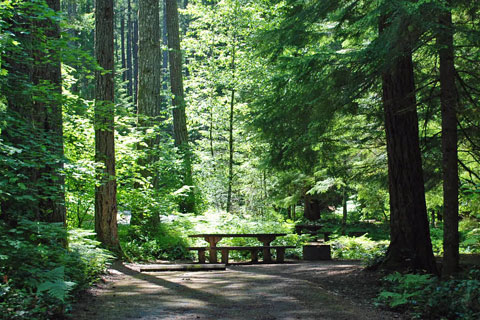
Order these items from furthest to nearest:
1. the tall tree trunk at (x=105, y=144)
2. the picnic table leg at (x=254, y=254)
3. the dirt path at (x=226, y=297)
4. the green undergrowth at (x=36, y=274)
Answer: the picnic table leg at (x=254, y=254)
the tall tree trunk at (x=105, y=144)
the dirt path at (x=226, y=297)
the green undergrowth at (x=36, y=274)

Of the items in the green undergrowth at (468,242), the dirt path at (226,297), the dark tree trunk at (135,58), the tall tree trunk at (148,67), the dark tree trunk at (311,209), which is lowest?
the dirt path at (226,297)

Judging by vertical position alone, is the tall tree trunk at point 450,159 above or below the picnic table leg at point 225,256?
above

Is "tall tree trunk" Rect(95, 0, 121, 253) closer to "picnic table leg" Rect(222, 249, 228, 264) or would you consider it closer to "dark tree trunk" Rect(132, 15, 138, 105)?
"picnic table leg" Rect(222, 249, 228, 264)

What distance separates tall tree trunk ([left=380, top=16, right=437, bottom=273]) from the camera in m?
7.98

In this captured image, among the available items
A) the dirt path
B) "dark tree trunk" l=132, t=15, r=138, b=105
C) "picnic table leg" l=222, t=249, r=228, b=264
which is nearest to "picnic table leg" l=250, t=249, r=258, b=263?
"picnic table leg" l=222, t=249, r=228, b=264

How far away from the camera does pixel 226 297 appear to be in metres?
6.55

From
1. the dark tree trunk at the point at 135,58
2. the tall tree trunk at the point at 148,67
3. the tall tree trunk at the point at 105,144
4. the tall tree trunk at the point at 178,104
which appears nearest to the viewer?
the tall tree trunk at the point at 105,144

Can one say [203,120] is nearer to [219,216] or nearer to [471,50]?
[219,216]

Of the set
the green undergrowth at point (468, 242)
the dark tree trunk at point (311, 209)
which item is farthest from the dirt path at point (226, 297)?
the dark tree trunk at point (311, 209)

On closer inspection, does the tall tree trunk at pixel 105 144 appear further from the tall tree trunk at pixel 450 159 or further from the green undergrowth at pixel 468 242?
the green undergrowth at pixel 468 242

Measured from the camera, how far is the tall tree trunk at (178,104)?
1739 centimetres

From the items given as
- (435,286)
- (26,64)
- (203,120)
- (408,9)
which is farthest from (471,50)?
(203,120)

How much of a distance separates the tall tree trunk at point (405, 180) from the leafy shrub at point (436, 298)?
4.12 feet

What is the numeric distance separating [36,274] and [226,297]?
8.55 ft
